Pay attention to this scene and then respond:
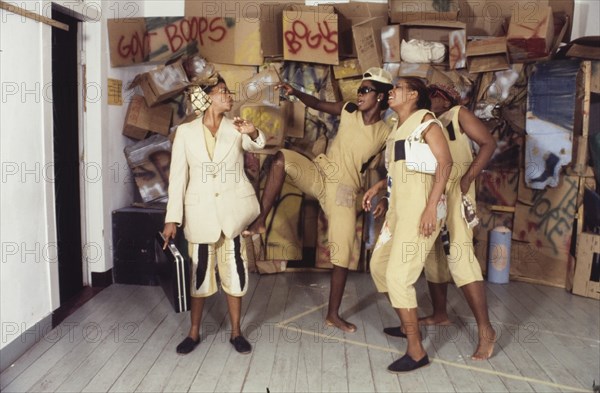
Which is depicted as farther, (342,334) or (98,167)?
(98,167)

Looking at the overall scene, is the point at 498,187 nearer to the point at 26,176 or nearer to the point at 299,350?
the point at 299,350

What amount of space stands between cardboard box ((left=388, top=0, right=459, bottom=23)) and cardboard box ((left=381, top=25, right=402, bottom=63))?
0.10 m

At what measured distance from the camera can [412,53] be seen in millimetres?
5297

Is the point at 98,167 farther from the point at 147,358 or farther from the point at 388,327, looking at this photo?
the point at 388,327

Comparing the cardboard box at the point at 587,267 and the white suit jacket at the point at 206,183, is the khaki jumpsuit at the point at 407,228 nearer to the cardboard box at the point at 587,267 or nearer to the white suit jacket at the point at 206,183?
the white suit jacket at the point at 206,183

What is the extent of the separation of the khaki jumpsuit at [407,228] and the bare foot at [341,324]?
799 millimetres

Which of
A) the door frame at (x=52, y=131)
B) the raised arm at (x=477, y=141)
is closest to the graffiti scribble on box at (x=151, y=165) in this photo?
the door frame at (x=52, y=131)

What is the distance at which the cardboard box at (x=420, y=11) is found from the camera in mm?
5316

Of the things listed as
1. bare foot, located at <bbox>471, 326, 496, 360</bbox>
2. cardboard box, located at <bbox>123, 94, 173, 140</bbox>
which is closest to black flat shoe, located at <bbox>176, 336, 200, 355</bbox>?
bare foot, located at <bbox>471, 326, 496, 360</bbox>

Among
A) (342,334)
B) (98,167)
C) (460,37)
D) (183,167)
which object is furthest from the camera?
(460,37)

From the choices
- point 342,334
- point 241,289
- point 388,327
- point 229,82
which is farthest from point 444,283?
point 229,82

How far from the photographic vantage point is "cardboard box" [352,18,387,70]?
5.25 meters

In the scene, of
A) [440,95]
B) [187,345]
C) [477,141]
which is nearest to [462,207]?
[477,141]

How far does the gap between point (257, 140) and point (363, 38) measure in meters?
2.21
